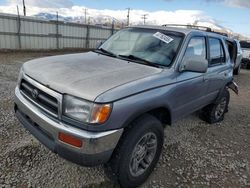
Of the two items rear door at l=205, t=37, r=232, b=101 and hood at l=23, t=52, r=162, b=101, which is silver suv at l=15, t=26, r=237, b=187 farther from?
rear door at l=205, t=37, r=232, b=101

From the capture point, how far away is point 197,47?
3.62m

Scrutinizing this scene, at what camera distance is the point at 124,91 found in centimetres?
224

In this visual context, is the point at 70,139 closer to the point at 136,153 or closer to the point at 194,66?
the point at 136,153

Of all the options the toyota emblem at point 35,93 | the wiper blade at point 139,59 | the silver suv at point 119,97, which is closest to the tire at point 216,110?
the silver suv at point 119,97

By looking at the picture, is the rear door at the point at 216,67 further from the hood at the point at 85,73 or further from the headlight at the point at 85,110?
the headlight at the point at 85,110

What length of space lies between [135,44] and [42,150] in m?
2.02

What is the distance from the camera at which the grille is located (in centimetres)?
229

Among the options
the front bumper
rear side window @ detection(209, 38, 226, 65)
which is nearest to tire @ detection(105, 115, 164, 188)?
the front bumper

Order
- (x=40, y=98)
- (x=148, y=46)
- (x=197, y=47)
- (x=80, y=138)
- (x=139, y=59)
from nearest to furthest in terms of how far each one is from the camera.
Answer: (x=80, y=138)
(x=40, y=98)
(x=139, y=59)
(x=148, y=46)
(x=197, y=47)

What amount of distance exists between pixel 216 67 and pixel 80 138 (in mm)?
3070

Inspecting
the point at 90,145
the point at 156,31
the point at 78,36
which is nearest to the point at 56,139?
the point at 90,145

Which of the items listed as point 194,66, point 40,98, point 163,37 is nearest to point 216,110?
point 194,66

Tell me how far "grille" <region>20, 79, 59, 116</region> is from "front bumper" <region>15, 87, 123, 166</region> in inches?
3.1

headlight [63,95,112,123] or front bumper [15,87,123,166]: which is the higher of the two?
headlight [63,95,112,123]
